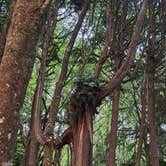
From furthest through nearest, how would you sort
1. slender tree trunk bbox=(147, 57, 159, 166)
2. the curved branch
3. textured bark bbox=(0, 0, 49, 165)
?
slender tree trunk bbox=(147, 57, 159, 166)
the curved branch
textured bark bbox=(0, 0, 49, 165)

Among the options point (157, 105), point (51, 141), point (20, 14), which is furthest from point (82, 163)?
point (157, 105)

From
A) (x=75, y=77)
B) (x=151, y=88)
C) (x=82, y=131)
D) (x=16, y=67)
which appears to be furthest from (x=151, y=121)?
(x=16, y=67)

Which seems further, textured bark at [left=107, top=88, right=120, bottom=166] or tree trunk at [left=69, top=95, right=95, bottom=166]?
textured bark at [left=107, top=88, right=120, bottom=166]

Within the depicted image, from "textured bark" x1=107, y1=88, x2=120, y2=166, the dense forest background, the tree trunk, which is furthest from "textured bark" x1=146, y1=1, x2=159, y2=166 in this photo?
the tree trunk

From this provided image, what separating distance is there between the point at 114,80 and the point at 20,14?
1674 millimetres

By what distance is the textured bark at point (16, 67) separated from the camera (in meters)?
3.35

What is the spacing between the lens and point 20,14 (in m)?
3.76

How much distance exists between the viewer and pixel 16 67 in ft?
11.6

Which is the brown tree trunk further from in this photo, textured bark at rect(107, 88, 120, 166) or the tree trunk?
textured bark at rect(107, 88, 120, 166)

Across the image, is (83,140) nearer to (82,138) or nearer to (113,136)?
(82,138)

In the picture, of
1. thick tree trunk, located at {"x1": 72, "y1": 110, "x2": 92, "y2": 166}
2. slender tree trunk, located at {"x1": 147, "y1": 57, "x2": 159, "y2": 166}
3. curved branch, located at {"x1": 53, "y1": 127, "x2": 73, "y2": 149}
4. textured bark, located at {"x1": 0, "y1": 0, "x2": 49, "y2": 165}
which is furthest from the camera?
slender tree trunk, located at {"x1": 147, "y1": 57, "x2": 159, "y2": 166}

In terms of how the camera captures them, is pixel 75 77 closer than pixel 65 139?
No

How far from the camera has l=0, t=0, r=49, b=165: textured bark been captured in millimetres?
3352

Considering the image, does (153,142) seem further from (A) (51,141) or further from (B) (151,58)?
(A) (51,141)
